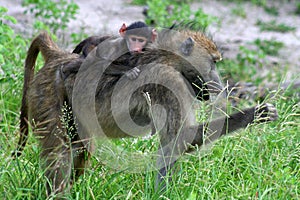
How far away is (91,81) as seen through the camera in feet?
12.3

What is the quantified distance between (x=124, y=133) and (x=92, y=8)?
4942 mm

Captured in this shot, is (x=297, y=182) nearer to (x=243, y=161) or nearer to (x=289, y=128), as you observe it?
(x=243, y=161)

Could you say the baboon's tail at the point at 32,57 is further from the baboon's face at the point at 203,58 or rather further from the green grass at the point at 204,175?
the baboon's face at the point at 203,58

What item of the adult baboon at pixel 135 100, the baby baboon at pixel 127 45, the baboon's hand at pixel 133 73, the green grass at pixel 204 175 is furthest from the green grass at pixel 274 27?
the baboon's hand at pixel 133 73

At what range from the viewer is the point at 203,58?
12.3 feet

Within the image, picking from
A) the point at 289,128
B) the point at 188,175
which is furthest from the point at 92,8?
the point at 188,175

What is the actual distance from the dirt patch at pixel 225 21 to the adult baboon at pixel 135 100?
3.01 m

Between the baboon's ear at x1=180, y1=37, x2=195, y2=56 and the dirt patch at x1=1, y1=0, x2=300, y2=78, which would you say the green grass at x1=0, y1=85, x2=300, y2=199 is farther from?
the dirt patch at x1=1, y1=0, x2=300, y2=78

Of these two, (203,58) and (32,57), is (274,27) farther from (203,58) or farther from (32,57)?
(32,57)

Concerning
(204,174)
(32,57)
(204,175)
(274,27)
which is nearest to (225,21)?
(274,27)

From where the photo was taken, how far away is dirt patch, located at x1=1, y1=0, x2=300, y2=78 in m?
7.62

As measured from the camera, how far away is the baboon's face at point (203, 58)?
146 inches

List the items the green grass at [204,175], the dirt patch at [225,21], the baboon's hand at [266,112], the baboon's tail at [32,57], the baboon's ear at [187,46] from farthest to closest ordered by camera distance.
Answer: the dirt patch at [225,21] < the baboon's tail at [32,57] < the baboon's ear at [187,46] < the baboon's hand at [266,112] < the green grass at [204,175]

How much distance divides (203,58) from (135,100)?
480mm
